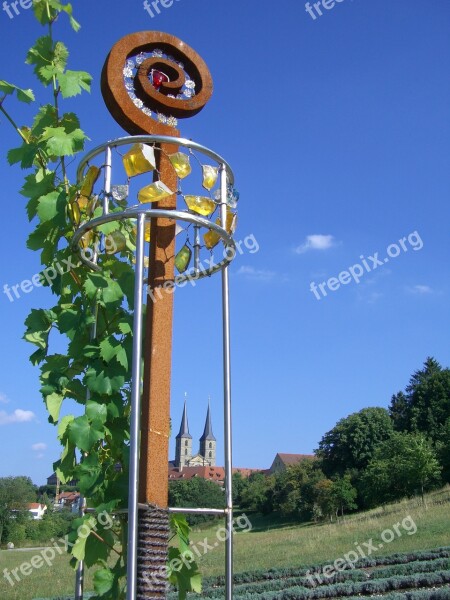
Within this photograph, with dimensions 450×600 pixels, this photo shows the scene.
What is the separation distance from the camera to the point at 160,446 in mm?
3020

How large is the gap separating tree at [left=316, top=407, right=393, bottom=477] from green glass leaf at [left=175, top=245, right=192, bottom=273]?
2010 inches

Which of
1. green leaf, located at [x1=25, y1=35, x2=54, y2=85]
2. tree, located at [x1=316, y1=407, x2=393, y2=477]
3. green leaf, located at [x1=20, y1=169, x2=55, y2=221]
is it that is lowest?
green leaf, located at [x1=20, y1=169, x2=55, y2=221]

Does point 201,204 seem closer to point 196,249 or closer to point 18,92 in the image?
point 196,249

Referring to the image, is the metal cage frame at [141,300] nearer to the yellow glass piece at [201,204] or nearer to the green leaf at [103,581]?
the yellow glass piece at [201,204]

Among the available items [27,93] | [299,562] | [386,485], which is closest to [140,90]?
[27,93]

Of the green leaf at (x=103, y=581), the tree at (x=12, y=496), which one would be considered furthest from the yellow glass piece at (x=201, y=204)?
the tree at (x=12, y=496)

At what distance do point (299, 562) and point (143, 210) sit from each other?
1477cm

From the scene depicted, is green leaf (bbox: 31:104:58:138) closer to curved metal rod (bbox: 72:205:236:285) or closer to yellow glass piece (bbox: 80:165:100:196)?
yellow glass piece (bbox: 80:165:100:196)

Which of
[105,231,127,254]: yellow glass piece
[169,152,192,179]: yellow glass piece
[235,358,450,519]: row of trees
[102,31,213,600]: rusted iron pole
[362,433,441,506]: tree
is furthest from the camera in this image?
[235,358,450,519]: row of trees

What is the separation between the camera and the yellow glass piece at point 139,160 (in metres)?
3.16

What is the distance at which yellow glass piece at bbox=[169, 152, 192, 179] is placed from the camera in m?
3.37

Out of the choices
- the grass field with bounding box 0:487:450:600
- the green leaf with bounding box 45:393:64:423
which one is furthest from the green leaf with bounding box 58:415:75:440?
the grass field with bounding box 0:487:450:600

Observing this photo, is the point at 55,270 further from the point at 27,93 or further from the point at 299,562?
the point at 299,562

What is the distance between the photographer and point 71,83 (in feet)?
11.7
